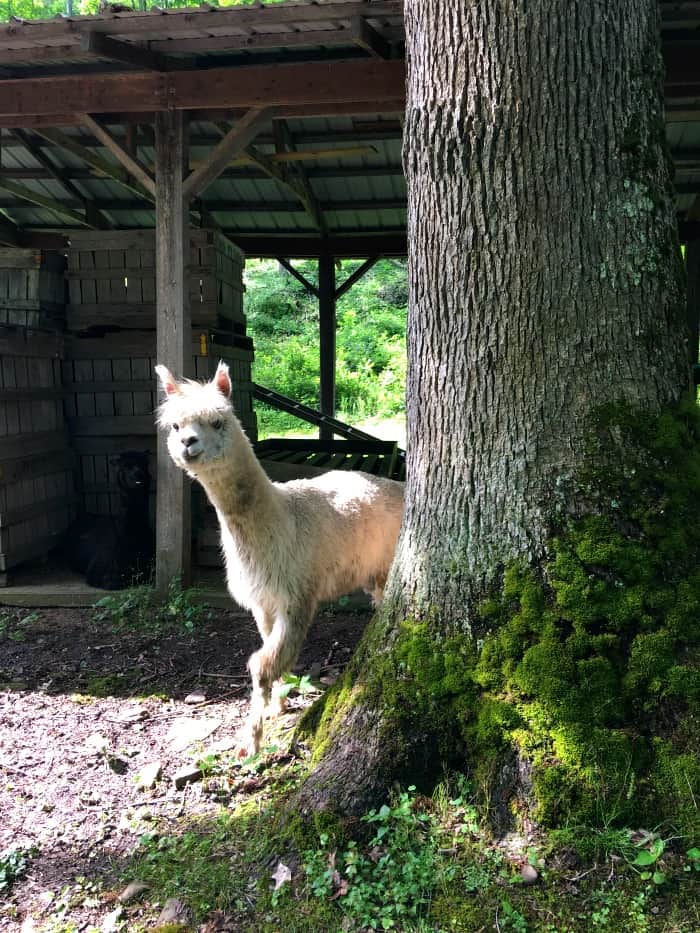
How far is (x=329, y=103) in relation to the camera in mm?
7125

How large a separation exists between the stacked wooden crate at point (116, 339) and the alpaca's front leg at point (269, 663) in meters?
4.50

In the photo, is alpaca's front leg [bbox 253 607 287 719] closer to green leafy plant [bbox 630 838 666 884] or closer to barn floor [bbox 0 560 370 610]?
barn floor [bbox 0 560 370 610]

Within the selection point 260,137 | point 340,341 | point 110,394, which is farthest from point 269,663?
point 340,341

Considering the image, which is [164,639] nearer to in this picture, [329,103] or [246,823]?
[246,823]

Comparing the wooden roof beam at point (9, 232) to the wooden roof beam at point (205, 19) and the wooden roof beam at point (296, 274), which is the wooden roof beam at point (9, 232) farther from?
the wooden roof beam at point (205, 19)

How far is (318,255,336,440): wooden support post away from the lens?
46.9 ft

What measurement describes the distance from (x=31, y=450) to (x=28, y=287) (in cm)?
188

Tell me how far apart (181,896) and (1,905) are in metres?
0.82

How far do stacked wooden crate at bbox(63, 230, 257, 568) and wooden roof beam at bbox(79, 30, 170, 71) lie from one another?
223 cm

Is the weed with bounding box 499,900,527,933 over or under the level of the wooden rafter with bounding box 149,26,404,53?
under

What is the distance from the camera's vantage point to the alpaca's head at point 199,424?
175 inches

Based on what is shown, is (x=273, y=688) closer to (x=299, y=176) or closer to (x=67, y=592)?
(x=67, y=592)

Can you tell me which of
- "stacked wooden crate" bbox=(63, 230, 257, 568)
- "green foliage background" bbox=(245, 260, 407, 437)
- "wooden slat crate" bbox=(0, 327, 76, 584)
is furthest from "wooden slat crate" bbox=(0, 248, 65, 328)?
"green foliage background" bbox=(245, 260, 407, 437)

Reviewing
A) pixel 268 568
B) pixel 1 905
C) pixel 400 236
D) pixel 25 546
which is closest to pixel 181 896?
pixel 1 905
